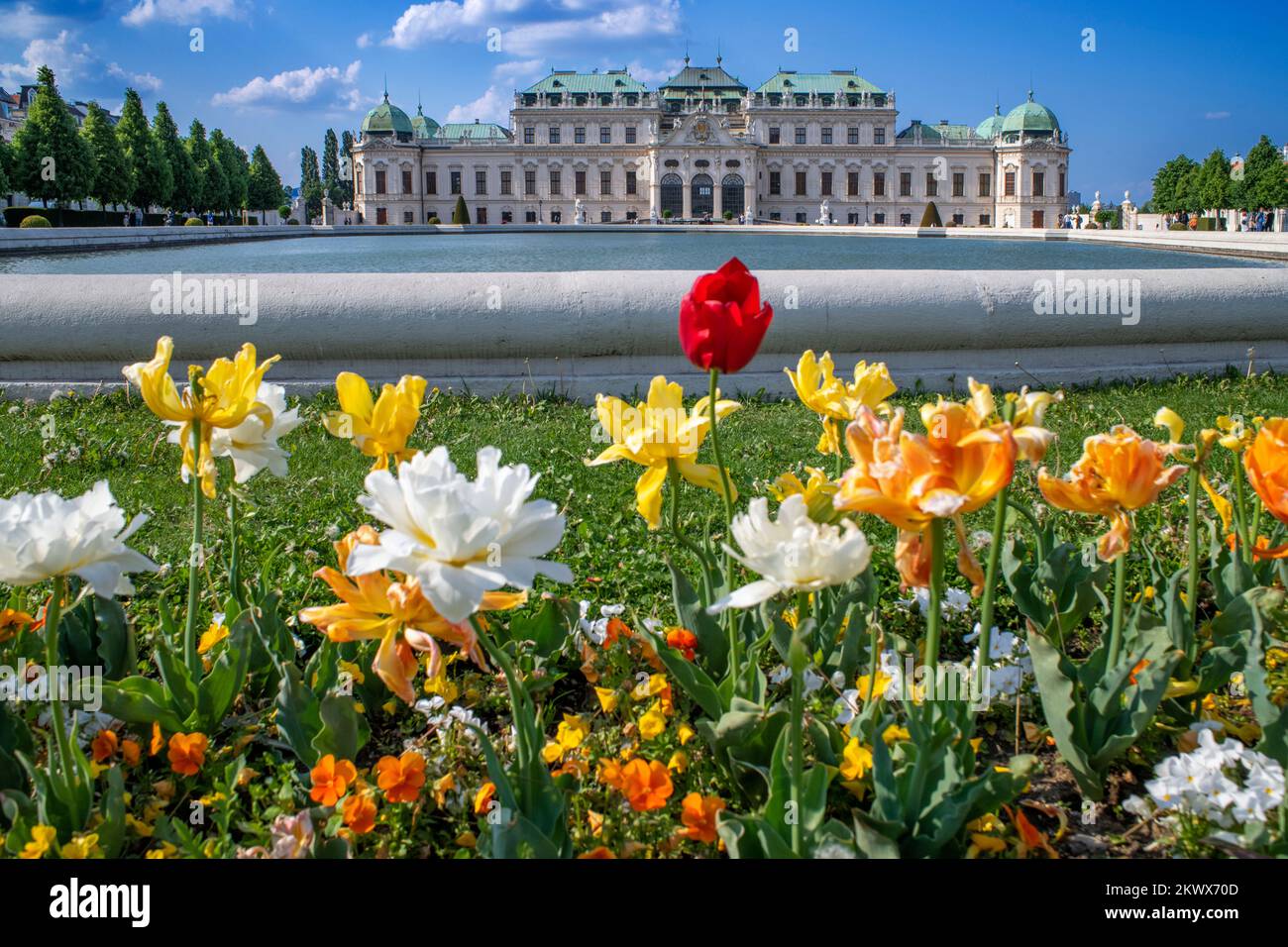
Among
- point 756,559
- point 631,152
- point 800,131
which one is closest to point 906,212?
point 800,131

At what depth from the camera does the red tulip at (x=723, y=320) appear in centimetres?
126

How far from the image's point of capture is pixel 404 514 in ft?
3.24

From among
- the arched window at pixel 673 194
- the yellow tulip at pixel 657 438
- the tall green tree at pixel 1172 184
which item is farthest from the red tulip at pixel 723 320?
the arched window at pixel 673 194

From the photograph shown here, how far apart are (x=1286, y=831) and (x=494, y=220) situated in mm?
67235

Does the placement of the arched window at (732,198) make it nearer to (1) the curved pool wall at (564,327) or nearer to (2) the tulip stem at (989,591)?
(1) the curved pool wall at (564,327)

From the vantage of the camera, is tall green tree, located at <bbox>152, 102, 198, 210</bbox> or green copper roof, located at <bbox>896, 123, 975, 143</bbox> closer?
tall green tree, located at <bbox>152, 102, 198, 210</bbox>

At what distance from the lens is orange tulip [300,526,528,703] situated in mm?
1111

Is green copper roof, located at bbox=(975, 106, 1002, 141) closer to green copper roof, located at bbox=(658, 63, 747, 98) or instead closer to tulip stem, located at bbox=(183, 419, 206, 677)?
green copper roof, located at bbox=(658, 63, 747, 98)

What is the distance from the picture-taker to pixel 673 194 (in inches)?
2442

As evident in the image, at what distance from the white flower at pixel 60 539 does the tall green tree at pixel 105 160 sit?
33573 mm

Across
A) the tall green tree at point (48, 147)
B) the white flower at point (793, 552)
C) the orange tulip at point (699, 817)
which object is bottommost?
the orange tulip at point (699, 817)

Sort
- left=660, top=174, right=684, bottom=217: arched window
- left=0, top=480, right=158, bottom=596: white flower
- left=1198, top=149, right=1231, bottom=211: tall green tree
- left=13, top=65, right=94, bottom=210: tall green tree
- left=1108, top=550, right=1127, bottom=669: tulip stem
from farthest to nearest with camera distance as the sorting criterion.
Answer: left=660, top=174, right=684, bottom=217: arched window → left=1198, top=149, right=1231, bottom=211: tall green tree → left=13, top=65, right=94, bottom=210: tall green tree → left=1108, top=550, right=1127, bottom=669: tulip stem → left=0, top=480, right=158, bottom=596: white flower

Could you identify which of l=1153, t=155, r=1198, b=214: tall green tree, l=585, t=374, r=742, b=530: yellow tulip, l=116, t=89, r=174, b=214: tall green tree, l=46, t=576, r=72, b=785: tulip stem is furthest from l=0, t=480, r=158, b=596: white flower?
l=1153, t=155, r=1198, b=214: tall green tree

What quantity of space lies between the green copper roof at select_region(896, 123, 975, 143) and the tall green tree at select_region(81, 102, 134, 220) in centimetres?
4782
